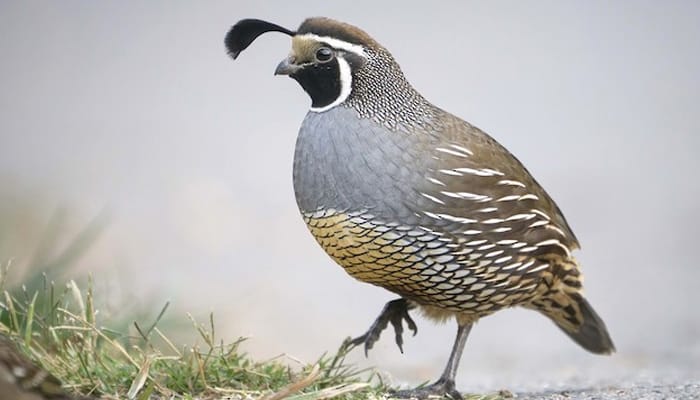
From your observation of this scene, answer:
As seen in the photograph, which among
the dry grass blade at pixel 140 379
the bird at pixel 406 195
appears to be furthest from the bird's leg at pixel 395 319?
the dry grass blade at pixel 140 379

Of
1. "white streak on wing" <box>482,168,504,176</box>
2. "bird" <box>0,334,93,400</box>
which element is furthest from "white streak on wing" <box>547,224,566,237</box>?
"bird" <box>0,334,93,400</box>

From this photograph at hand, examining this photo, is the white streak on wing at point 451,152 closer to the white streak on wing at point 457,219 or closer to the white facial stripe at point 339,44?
the white streak on wing at point 457,219

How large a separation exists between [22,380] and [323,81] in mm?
1691

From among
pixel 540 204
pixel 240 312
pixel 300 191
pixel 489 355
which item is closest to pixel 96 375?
pixel 300 191

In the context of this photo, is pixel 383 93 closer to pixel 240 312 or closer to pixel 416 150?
pixel 416 150

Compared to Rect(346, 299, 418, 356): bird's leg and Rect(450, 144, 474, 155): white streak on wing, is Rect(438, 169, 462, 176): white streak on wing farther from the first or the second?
Rect(346, 299, 418, 356): bird's leg

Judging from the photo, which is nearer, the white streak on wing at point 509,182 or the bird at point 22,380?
the bird at point 22,380

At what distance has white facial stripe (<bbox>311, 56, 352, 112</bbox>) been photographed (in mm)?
4301

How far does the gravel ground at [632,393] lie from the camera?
3.97m

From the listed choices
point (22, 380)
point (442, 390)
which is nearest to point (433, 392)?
point (442, 390)

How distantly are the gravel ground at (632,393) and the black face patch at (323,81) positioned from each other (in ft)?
4.03

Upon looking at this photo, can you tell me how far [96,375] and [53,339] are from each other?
352 mm

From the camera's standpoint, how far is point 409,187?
4047 millimetres

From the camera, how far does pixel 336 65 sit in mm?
4293
